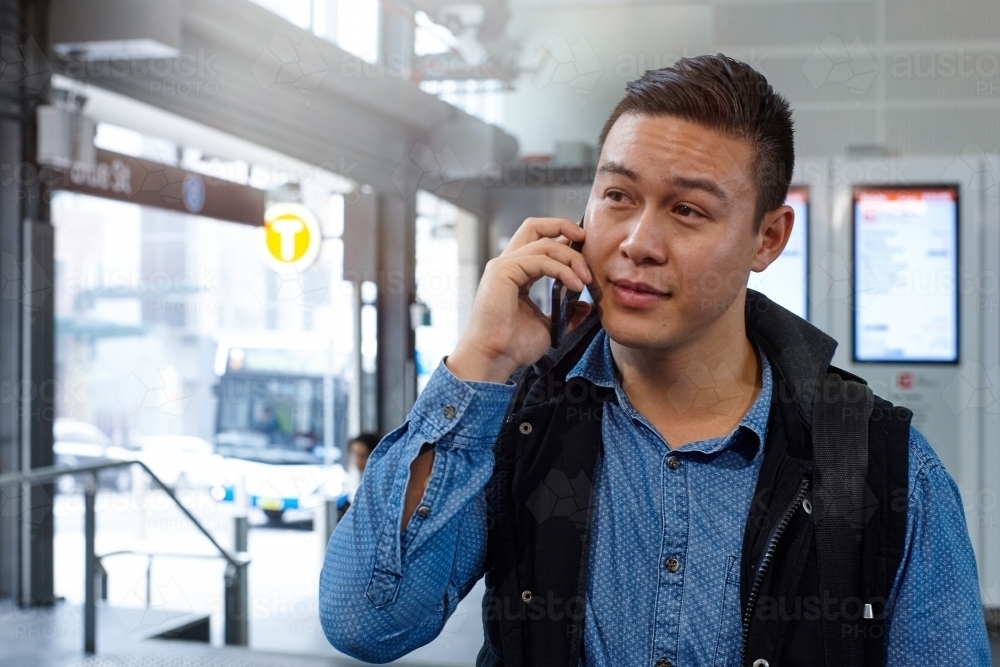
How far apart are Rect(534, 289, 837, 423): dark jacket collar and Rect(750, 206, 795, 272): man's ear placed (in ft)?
0.25

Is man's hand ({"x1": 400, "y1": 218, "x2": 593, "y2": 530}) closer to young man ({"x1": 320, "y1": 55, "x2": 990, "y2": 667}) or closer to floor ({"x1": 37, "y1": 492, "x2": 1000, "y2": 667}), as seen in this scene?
young man ({"x1": 320, "y1": 55, "x2": 990, "y2": 667})

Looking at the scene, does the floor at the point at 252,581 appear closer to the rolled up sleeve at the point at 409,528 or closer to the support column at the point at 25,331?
the support column at the point at 25,331

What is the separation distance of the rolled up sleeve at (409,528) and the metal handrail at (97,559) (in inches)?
100

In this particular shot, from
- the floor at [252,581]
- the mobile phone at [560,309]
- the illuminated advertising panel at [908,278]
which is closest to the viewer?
the mobile phone at [560,309]

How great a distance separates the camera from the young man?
0.98m

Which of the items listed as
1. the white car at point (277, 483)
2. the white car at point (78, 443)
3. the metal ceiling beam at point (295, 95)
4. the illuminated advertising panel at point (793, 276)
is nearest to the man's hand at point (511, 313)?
the illuminated advertising panel at point (793, 276)

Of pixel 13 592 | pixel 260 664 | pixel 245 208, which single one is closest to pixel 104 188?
pixel 245 208

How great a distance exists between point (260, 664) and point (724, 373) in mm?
2816

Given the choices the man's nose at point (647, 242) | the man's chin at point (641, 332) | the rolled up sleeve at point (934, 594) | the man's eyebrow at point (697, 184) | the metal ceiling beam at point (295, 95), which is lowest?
the rolled up sleeve at point (934, 594)

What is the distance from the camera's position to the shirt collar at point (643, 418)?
107 cm

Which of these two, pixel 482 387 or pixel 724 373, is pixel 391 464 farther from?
pixel 724 373

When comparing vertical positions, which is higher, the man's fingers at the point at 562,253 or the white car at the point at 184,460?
the man's fingers at the point at 562,253

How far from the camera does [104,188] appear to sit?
16.1 ft

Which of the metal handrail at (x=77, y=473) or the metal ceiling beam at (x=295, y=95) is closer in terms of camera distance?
the metal handrail at (x=77, y=473)
